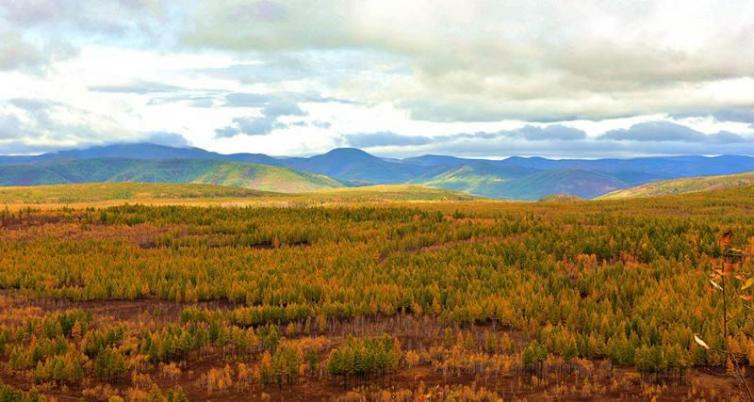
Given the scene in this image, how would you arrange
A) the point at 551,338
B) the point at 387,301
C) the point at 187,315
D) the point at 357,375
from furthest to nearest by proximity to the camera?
the point at 387,301 < the point at 187,315 < the point at 551,338 < the point at 357,375

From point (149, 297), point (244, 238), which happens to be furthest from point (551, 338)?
point (244, 238)

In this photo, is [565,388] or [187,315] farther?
[187,315]

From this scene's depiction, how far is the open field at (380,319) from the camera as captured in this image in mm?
11430

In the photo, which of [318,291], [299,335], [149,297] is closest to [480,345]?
[299,335]

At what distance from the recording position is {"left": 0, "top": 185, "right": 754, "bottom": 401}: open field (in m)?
11.4

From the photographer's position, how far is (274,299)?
18609 mm

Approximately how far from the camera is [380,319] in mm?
17219

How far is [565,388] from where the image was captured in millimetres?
10656

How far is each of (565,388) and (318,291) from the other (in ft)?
34.2

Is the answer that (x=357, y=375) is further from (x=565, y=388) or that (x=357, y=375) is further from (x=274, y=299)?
(x=274, y=299)

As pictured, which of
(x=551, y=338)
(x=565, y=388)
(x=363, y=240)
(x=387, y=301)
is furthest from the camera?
(x=363, y=240)

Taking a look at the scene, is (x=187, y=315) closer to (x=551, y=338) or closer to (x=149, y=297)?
(x=149, y=297)

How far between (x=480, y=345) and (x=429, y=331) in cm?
174

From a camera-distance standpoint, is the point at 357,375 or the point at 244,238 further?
the point at 244,238
